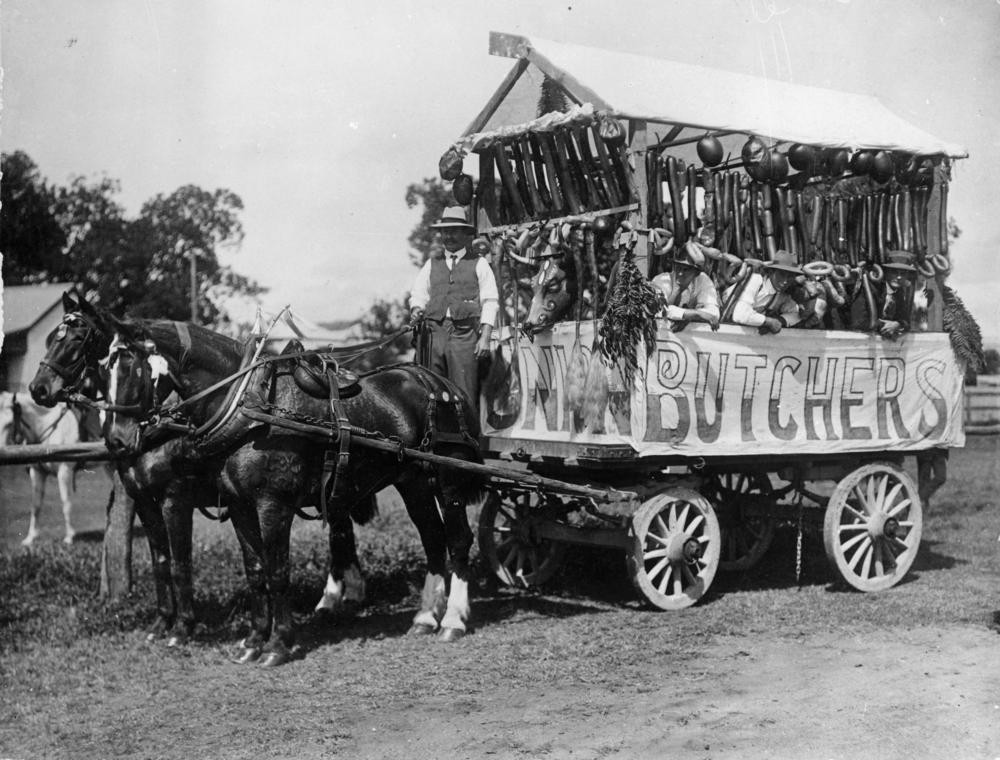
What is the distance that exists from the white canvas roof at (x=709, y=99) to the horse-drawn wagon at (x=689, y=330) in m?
0.03

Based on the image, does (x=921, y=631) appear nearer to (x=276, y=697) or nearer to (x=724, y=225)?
(x=724, y=225)

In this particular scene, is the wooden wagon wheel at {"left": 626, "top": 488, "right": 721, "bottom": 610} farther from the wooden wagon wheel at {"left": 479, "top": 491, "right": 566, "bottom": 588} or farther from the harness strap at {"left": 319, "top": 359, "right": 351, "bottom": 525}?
the harness strap at {"left": 319, "top": 359, "right": 351, "bottom": 525}

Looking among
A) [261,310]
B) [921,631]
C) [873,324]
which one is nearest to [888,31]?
[873,324]

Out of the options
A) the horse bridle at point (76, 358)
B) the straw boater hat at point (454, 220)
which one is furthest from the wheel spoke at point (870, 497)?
the horse bridle at point (76, 358)

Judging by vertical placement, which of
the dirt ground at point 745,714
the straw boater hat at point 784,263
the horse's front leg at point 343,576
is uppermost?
the straw boater hat at point 784,263

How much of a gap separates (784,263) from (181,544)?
4.82 meters

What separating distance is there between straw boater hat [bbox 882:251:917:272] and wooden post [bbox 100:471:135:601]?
626cm

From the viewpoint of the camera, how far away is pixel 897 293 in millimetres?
8477

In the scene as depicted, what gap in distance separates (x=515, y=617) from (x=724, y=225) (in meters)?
3.34

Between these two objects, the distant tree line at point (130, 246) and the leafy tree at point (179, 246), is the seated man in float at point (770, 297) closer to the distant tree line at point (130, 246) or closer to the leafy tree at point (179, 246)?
the distant tree line at point (130, 246)

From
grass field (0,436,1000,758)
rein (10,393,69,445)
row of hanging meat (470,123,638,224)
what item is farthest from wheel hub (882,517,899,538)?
rein (10,393,69,445)

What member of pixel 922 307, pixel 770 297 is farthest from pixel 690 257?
pixel 922 307

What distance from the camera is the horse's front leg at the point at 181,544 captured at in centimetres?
680

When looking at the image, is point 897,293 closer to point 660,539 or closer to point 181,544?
point 660,539
